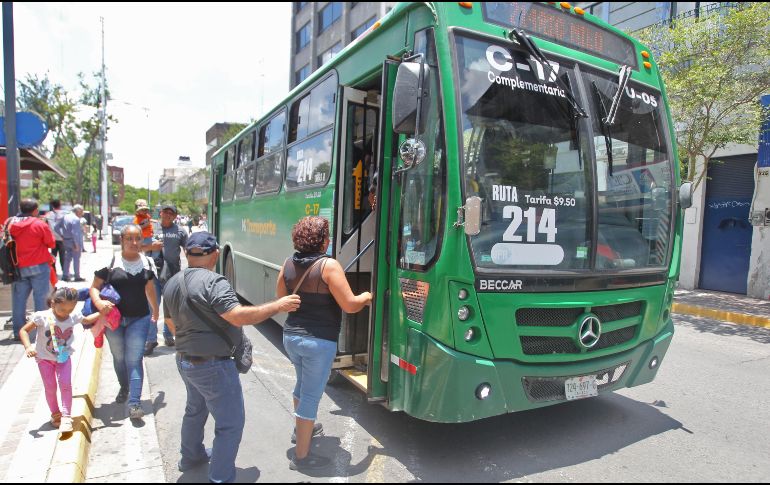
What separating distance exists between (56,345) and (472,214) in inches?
131

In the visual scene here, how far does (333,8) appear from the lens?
32656mm

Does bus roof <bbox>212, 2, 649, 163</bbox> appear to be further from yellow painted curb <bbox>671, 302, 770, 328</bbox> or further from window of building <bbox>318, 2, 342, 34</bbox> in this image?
window of building <bbox>318, 2, 342, 34</bbox>

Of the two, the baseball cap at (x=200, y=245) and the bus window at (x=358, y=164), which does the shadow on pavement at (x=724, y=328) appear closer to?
the bus window at (x=358, y=164)

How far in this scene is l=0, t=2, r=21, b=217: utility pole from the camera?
24.2 feet

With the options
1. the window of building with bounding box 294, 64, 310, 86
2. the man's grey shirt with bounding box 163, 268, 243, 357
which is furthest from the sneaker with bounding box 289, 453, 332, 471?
the window of building with bounding box 294, 64, 310, 86

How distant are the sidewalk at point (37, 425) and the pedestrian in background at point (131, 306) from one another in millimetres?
440

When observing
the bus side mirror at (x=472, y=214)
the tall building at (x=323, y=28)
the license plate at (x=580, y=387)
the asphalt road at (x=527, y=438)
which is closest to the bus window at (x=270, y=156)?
the asphalt road at (x=527, y=438)

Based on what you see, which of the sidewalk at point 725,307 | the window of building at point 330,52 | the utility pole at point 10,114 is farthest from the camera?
the window of building at point 330,52

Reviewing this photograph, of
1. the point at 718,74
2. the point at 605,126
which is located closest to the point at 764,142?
the point at 718,74

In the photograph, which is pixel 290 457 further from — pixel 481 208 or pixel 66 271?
pixel 66 271

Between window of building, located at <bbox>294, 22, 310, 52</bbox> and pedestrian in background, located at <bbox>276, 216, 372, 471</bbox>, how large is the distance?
3638 cm

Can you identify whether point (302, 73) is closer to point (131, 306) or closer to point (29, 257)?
point (29, 257)

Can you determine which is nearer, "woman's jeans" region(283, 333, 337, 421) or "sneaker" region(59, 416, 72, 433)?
"woman's jeans" region(283, 333, 337, 421)

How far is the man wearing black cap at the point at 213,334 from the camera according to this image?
9.82ft
